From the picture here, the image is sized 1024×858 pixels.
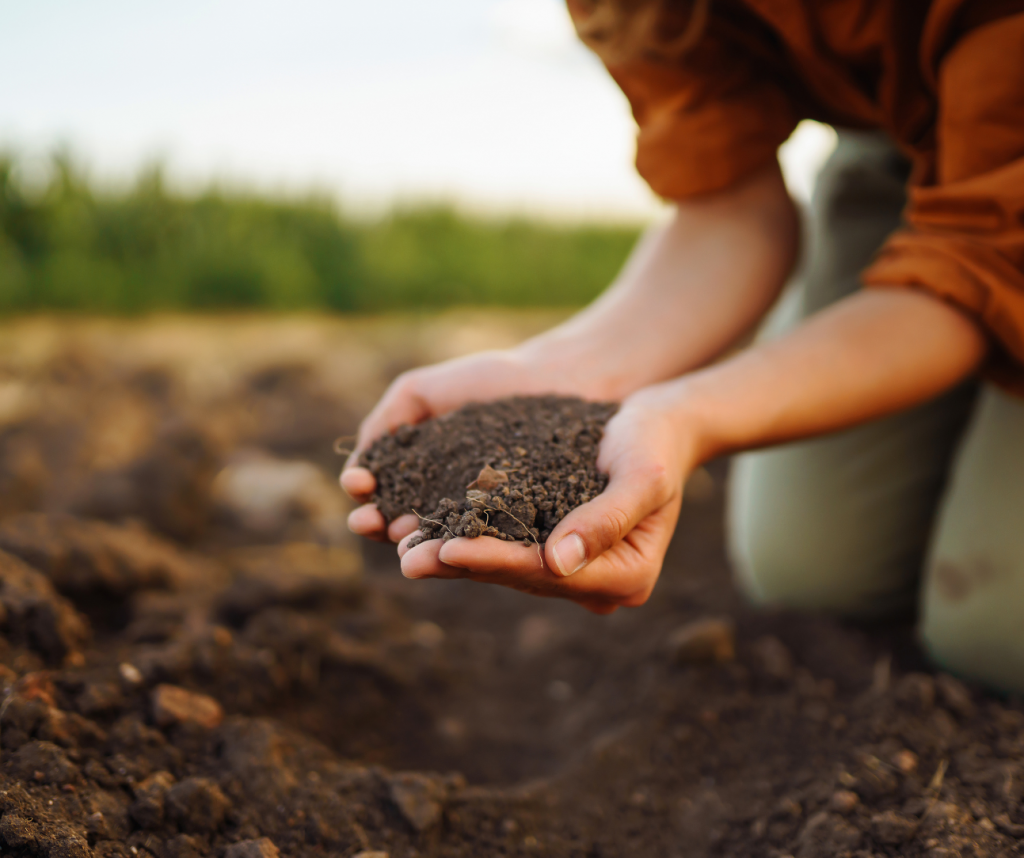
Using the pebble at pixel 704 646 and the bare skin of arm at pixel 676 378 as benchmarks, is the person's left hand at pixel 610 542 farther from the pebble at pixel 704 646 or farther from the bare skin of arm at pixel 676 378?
the pebble at pixel 704 646

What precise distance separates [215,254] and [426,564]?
12.6 feet

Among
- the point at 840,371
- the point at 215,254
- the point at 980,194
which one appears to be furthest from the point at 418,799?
the point at 215,254

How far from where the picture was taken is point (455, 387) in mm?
1322

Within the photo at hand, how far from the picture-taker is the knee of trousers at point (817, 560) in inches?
72.1

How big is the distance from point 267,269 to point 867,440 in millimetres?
3488

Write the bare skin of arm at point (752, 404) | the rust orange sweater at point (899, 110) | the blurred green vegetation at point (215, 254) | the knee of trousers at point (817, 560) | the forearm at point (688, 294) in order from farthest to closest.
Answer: the blurred green vegetation at point (215, 254), the knee of trousers at point (817, 560), the forearm at point (688, 294), the rust orange sweater at point (899, 110), the bare skin of arm at point (752, 404)

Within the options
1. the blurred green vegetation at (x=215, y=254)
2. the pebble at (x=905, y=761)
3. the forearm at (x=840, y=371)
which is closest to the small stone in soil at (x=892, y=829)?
the pebble at (x=905, y=761)

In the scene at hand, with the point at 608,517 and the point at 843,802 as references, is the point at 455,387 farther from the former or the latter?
the point at 843,802

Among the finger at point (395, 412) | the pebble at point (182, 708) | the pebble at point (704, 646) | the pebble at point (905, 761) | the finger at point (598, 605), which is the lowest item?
the pebble at point (704, 646)

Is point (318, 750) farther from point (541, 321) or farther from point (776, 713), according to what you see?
point (541, 321)

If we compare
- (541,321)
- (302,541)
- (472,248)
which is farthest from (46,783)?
(472,248)

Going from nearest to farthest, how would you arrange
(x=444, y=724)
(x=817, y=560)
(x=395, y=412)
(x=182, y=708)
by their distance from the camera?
(x=182, y=708)
(x=395, y=412)
(x=444, y=724)
(x=817, y=560)

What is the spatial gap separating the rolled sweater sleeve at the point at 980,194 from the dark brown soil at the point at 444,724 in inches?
26.7

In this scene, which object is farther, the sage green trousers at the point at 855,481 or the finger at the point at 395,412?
the sage green trousers at the point at 855,481
